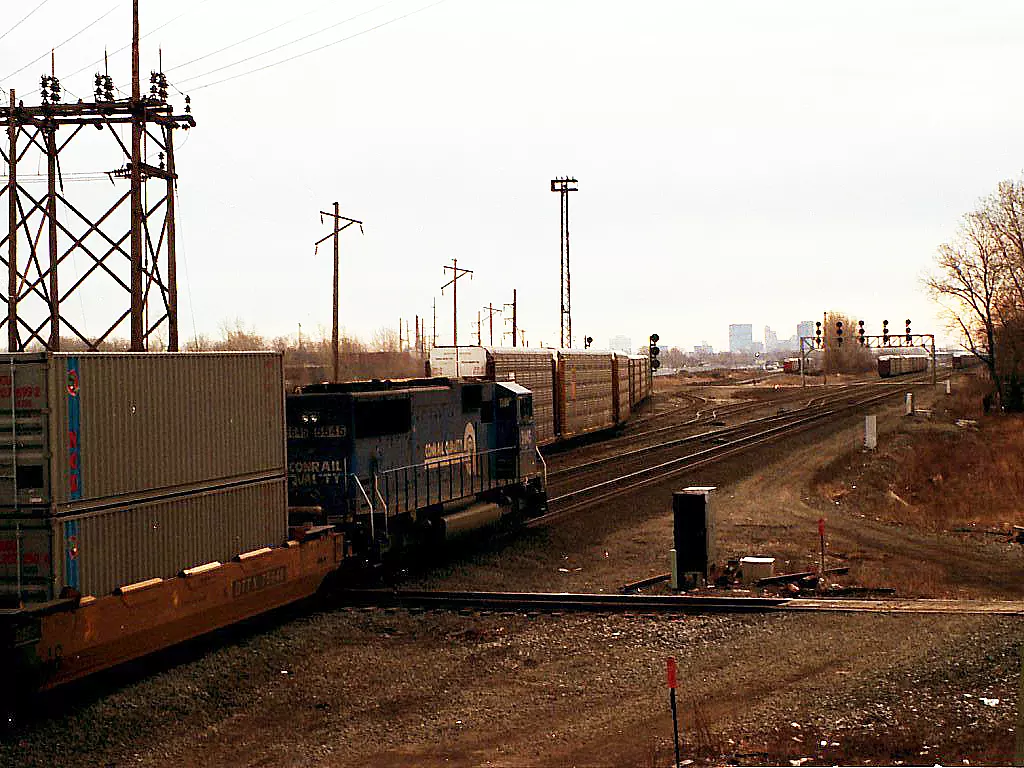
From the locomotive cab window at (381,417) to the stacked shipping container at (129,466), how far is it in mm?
2496

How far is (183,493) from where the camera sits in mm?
13930

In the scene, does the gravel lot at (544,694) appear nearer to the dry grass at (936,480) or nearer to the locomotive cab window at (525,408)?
the locomotive cab window at (525,408)

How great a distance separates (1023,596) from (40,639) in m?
15.6

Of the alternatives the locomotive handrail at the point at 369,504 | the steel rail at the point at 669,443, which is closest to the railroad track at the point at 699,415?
the steel rail at the point at 669,443

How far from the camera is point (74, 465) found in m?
12.1

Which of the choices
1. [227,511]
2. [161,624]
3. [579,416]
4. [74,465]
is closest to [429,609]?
[227,511]

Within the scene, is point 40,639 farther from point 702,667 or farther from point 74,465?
point 702,667

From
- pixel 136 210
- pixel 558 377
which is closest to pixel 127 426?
pixel 136 210

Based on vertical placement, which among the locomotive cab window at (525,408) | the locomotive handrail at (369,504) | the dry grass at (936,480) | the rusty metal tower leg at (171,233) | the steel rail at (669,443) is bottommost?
the dry grass at (936,480)

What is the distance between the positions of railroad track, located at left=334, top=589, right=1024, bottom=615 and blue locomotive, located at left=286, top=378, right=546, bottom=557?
107cm

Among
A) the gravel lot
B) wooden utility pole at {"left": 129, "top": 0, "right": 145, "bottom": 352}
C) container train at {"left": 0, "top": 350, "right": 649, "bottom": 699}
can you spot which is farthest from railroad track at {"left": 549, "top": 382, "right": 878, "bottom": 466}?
the gravel lot

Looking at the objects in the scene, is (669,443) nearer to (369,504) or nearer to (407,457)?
(407,457)

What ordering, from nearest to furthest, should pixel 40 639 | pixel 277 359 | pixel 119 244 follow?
pixel 40 639
pixel 277 359
pixel 119 244

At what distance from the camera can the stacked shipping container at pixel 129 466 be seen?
11961 mm
